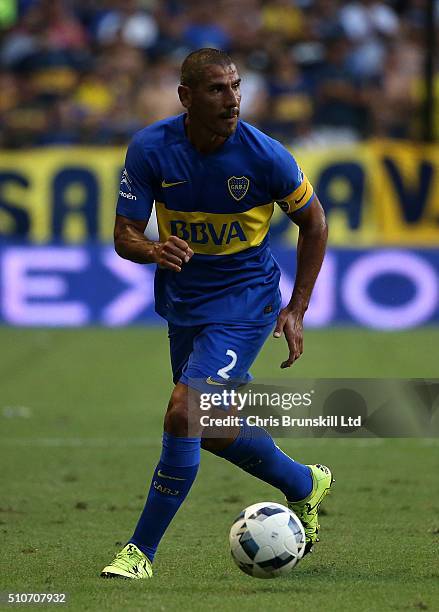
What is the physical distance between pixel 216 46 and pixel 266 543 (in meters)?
14.8

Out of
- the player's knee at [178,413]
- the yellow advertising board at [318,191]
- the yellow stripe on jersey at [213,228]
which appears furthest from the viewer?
the yellow advertising board at [318,191]

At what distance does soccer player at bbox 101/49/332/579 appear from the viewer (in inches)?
223

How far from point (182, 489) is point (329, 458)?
11.6 ft

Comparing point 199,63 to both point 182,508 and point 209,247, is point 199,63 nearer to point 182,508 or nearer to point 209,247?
point 209,247

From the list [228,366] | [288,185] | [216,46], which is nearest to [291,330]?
[228,366]

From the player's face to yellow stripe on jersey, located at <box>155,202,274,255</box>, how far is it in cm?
38

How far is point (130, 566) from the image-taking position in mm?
5590

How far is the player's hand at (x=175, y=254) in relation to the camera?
17.9ft

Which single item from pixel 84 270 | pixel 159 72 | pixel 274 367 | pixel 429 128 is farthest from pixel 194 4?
pixel 274 367

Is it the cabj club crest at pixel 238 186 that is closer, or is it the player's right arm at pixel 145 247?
the player's right arm at pixel 145 247

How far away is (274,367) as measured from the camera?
43.2 feet

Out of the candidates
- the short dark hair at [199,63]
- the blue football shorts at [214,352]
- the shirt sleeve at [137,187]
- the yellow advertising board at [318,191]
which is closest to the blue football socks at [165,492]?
the blue football shorts at [214,352]

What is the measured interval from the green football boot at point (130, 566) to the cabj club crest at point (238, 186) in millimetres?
1575

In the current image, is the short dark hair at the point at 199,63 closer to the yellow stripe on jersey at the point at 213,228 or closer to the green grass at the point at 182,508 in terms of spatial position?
the yellow stripe on jersey at the point at 213,228
